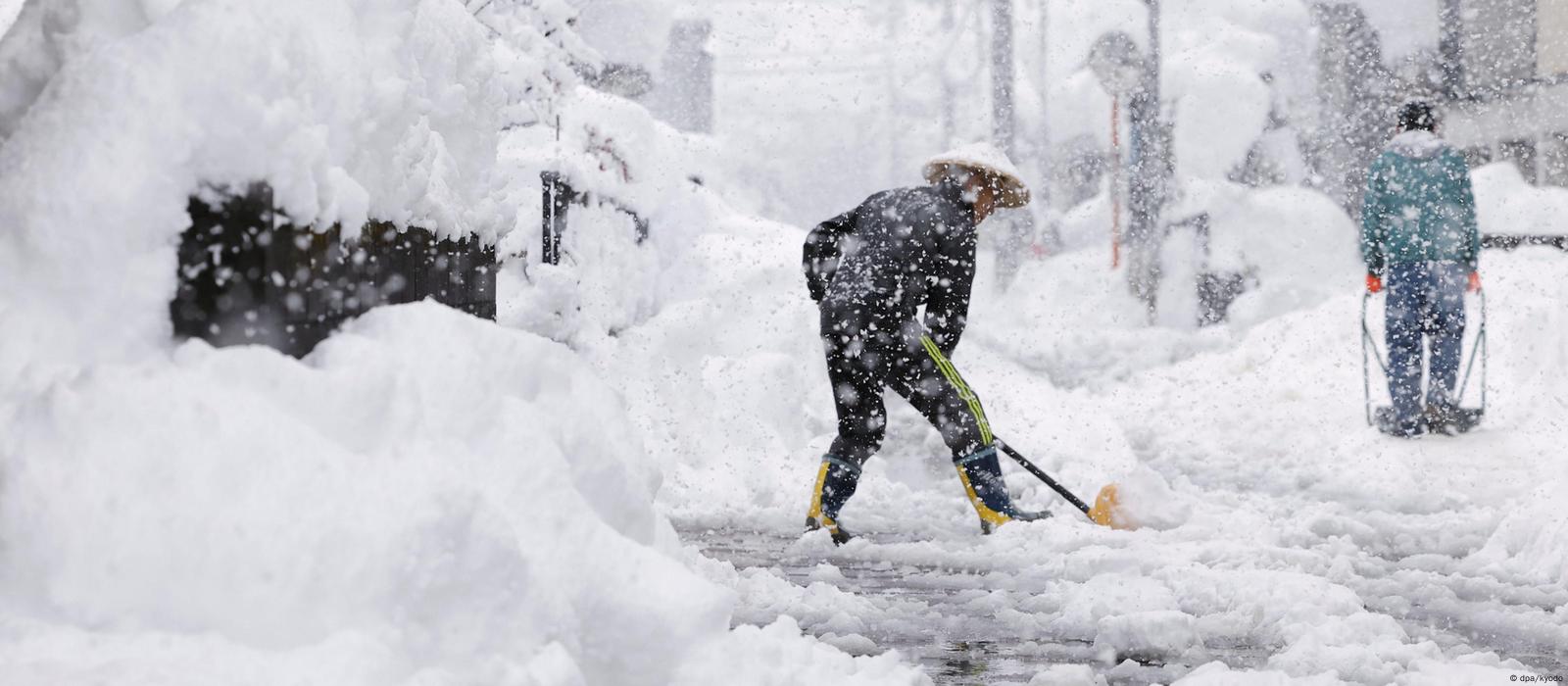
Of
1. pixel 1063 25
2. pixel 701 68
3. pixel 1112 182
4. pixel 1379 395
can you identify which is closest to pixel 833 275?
pixel 1379 395

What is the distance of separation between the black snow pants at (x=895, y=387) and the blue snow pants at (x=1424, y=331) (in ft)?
14.0

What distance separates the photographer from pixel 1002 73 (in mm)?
22578

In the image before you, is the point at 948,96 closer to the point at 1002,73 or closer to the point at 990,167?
the point at 1002,73

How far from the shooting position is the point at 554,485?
8.09 ft

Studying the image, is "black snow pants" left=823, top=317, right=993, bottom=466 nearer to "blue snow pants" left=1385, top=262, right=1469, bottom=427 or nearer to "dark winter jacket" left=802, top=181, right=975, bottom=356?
"dark winter jacket" left=802, top=181, right=975, bottom=356

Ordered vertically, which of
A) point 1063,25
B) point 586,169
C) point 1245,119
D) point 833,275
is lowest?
point 833,275

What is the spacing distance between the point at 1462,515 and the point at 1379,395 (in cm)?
472

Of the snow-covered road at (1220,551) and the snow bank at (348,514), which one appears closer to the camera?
the snow bank at (348,514)

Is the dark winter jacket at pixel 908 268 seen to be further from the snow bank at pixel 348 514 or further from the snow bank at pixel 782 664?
the snow bank at pixel 348 514

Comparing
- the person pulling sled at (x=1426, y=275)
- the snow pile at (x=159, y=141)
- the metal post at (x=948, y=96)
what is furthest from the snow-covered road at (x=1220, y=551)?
the metal post at (x=948, y=96)

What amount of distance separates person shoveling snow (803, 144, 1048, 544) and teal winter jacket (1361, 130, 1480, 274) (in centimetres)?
418

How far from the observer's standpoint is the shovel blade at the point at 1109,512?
5.62 meters

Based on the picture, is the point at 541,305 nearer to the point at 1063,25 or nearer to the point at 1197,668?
the point at 1197,668

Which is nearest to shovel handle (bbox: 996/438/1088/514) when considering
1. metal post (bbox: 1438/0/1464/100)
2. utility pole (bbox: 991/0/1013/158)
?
utility pole (bbox: 991/0/1013/158)
